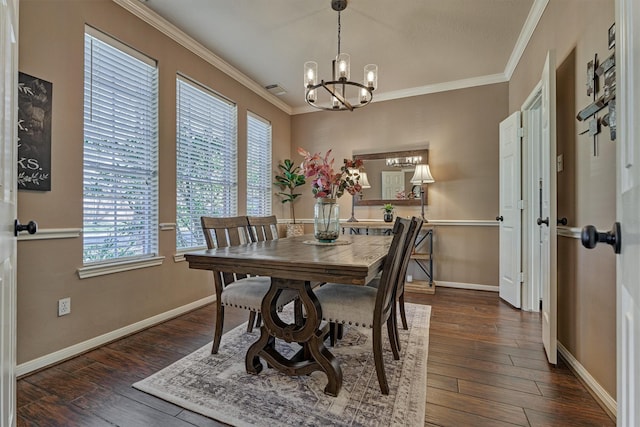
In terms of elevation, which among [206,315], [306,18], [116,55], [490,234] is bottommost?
[206,315]

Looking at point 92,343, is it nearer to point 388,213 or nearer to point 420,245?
point 388,213

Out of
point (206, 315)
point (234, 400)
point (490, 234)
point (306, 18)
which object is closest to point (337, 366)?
point (234, 400)

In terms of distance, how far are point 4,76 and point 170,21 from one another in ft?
8.02

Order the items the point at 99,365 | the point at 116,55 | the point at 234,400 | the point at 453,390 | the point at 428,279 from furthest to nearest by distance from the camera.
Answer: the point at 428,279, the point at 116,55, the point at 99,365, the point at 453,390, the point at 234,400

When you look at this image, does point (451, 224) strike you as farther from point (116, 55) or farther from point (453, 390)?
point (116, 55)

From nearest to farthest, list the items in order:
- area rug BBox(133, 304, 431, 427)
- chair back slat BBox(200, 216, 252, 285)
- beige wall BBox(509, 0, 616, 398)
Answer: area rug BBox(133, 304, 431, 427)
beige wall BBox(509, 0, 616, 398)
chair back slat BBox(200, 216, 252, 285)

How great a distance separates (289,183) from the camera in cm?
482

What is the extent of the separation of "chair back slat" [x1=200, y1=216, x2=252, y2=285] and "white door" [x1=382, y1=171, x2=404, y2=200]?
8.33 feet

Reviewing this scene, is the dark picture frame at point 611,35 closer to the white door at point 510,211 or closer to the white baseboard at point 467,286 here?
the white door at point 510,211

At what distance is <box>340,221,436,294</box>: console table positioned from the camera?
3.86m

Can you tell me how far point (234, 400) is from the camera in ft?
5.16

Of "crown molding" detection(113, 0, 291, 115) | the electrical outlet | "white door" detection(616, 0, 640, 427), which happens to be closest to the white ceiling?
"crown molding" detection(113, 0, 291, 115)

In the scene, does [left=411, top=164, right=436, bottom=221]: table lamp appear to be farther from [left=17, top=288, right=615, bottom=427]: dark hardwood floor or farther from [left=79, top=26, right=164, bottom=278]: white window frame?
[left=79, top=26, right=164, bottom=278]: white window frame

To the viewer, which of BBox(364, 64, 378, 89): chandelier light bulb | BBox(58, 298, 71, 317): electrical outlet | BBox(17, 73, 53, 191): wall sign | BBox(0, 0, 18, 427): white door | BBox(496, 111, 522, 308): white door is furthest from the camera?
BBox(496, 111, 522, 308): white door
